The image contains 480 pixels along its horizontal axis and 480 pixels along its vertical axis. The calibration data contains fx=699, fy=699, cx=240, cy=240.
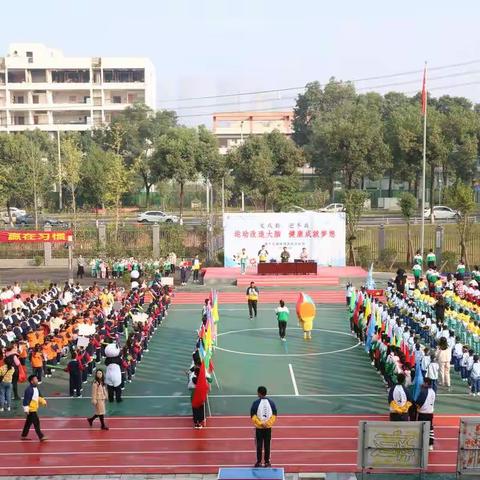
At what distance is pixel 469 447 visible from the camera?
10.4 metres

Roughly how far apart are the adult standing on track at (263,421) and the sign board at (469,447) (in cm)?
281

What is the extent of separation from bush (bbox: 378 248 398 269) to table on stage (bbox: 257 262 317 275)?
193 inches

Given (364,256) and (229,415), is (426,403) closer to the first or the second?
(229,415)

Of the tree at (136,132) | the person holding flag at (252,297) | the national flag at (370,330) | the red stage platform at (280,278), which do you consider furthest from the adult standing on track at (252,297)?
the tree at (136,132)

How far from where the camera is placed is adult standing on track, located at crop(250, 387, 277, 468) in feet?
35.6

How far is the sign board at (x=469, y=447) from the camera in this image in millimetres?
10297

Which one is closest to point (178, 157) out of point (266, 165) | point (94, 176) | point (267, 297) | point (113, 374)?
point (266, 165)

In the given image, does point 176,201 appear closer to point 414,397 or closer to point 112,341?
point 112,341

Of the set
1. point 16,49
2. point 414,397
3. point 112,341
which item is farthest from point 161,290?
point 16,49

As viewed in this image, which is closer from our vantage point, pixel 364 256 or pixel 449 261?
pixel 449 261

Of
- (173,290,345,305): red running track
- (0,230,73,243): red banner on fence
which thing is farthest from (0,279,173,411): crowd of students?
(0,230,73,243): red banner on fence

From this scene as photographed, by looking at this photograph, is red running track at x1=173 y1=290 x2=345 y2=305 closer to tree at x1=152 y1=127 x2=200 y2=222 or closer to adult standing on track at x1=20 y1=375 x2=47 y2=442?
adult standing on track at x1=20 y1=375 x2=47 y2=442

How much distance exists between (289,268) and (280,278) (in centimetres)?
77

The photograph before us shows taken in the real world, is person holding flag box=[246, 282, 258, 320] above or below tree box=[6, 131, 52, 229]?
below
